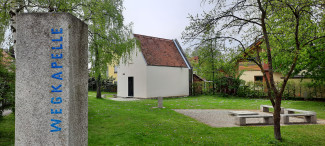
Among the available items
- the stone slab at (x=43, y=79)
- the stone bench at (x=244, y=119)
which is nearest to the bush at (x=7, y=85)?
the stone slab at (x=43, y=79)

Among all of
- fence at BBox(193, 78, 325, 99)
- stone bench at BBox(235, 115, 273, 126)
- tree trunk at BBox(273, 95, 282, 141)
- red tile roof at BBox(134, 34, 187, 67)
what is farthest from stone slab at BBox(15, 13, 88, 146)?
fence at BBox(193, 78, 325, 99)

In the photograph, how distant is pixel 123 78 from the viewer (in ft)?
83.9

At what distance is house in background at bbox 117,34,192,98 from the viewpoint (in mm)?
23219

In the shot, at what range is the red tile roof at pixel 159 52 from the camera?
79.2 feet

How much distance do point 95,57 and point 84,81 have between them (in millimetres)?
11503

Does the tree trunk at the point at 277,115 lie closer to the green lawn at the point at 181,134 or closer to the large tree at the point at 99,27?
the green lawn at the point at 181,134

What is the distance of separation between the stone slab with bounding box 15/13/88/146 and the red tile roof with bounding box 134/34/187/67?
63.5ft

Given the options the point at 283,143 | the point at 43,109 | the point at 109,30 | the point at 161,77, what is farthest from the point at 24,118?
the point at 161,77

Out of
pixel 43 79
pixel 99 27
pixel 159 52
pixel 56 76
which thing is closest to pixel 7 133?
pixel 43 79

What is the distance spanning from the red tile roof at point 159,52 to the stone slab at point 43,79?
19369mm

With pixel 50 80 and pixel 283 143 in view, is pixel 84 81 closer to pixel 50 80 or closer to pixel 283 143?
pixel 50 80

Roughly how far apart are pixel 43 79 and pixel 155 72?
20016 mm

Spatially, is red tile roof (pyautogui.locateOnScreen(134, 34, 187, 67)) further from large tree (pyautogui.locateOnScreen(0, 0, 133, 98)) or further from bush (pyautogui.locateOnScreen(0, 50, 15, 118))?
bush (pyautogui.locateOnScreen(0, 50, 15, 118))

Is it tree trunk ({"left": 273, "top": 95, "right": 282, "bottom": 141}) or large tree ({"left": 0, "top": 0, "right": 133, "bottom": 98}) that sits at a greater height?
large tree ({"left": 0, "top": 0, "right": 133, "bottom": 98})
